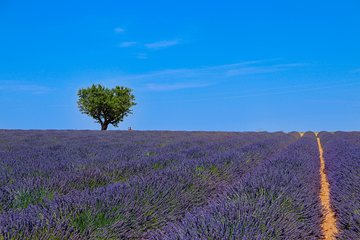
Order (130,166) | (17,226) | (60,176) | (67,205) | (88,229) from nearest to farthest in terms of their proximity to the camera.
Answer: (17,226) → (88,229) → (67,205) → (60,176) → (130,166)

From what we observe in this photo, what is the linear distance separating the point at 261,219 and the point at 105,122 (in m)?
36.1

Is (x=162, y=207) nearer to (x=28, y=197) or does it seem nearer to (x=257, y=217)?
(x=257, y=217)

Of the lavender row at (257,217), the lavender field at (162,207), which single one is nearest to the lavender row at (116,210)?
the lavender field at (162,207)

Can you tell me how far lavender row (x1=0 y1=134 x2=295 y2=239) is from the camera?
98.2 inches

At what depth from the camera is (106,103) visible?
1439 inches

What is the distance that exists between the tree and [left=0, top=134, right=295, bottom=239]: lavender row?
3240 centimetres

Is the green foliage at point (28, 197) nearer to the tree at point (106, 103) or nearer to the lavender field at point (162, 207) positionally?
the lavender field at point (162, 207)

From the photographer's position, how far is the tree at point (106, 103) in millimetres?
36688

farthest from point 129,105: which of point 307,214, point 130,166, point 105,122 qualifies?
point 307,214

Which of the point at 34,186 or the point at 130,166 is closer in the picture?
the point at 34,186

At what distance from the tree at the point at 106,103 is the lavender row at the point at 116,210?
32.4 m

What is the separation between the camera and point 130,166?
5.79 metres

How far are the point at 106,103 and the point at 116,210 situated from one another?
34077 mm

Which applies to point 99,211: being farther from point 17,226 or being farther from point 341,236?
point 341,236
